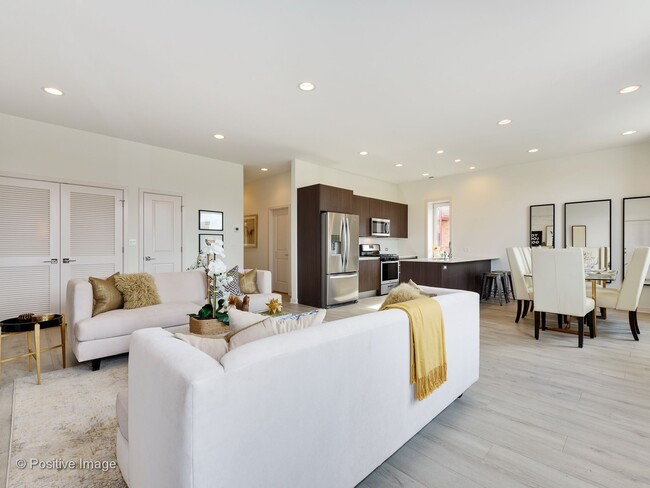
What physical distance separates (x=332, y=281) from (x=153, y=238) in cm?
309

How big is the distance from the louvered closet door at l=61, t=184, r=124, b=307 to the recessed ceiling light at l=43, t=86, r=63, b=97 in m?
1.48

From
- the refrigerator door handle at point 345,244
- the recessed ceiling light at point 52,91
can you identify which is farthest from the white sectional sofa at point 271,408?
the refrigerator door handle at point 345,244

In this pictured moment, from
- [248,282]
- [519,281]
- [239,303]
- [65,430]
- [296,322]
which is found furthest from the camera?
[519,281]

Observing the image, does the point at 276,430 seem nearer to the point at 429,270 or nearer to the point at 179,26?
the point at 179,26

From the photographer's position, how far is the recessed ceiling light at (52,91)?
3194mm

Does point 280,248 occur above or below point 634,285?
above

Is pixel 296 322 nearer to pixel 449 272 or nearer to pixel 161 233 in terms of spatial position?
pixel 161 233

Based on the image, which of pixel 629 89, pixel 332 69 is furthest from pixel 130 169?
pixel 629 89

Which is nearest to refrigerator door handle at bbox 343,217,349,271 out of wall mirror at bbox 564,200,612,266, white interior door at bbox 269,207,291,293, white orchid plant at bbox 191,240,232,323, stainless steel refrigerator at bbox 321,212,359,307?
stainless steel refrigerator at bbox 321,212,359,307

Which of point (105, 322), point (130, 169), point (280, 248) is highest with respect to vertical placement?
point (130, 169)

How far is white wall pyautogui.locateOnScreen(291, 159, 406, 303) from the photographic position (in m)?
5.94

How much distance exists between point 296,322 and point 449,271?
5.04 meters

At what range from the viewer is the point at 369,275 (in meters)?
6.62

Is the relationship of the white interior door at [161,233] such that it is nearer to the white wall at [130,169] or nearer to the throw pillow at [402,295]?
the white wall at [130,169]
